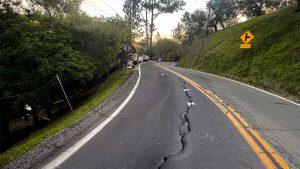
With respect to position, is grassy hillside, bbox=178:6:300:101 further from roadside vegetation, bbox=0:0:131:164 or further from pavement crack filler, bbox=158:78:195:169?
roadside vegetation, bbox=0:0:131:164

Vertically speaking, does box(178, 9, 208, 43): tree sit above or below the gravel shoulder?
above

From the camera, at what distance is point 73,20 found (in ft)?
85.3

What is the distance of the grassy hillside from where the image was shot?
1950 centimetres

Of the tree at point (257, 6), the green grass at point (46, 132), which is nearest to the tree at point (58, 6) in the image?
the green grass at point (46, 132)

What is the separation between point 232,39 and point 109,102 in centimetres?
3033

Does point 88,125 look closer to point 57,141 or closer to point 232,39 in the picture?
point 57,141

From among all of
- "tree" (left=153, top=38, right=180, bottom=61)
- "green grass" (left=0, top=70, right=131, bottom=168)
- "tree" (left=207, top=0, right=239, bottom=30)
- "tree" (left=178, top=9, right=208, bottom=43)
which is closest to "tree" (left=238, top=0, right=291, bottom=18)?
"tree" (left=207, top=0, right=239, bottom=30)

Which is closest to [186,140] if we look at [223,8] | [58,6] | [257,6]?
[58,6]

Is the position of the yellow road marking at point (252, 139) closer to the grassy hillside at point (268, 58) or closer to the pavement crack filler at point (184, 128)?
the pavement crack filler at point (184, 128)

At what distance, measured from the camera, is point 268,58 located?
25062 millimetres

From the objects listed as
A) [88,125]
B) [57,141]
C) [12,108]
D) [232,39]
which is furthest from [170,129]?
[232,39]

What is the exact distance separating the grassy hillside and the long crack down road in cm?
722

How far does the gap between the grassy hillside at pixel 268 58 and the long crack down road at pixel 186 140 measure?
7.22 meters

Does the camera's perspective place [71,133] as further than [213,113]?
No
